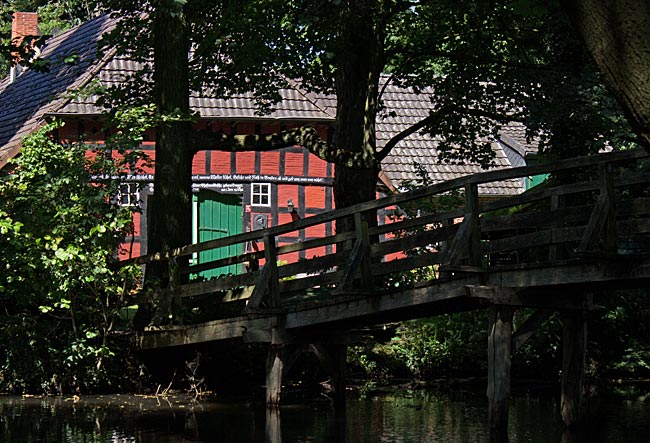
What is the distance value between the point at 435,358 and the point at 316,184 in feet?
33.2

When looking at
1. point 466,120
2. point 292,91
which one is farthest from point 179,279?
point 292,91

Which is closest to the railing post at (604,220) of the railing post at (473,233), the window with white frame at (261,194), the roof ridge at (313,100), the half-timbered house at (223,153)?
the railing post at (473,233)

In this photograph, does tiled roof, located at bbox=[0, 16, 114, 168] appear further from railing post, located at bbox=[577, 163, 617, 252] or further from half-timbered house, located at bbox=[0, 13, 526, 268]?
railing post, located at bbox=[577, 163, 617, 252]

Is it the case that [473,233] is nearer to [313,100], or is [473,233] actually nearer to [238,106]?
[238,106]

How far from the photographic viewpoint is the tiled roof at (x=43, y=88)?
2664 cm

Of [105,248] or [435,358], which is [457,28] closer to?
[435,358]

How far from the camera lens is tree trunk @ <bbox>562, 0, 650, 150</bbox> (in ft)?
15.7

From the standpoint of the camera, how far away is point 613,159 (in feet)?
39.1

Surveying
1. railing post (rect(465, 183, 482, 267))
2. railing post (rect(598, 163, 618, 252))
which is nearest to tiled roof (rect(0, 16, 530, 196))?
railing post (rect(465, 183, 482, 267))

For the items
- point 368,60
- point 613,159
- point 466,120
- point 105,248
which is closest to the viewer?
point 613,159

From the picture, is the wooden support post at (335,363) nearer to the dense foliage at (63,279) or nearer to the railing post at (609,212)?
the dense foliage at (63,279)

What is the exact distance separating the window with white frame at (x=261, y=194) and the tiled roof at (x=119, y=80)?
7.19 ft

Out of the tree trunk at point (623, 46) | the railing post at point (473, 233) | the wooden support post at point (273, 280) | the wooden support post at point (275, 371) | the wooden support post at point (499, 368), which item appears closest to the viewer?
the tree trunk at point (623, 46)

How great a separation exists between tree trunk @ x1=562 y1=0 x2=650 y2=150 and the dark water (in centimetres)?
757
